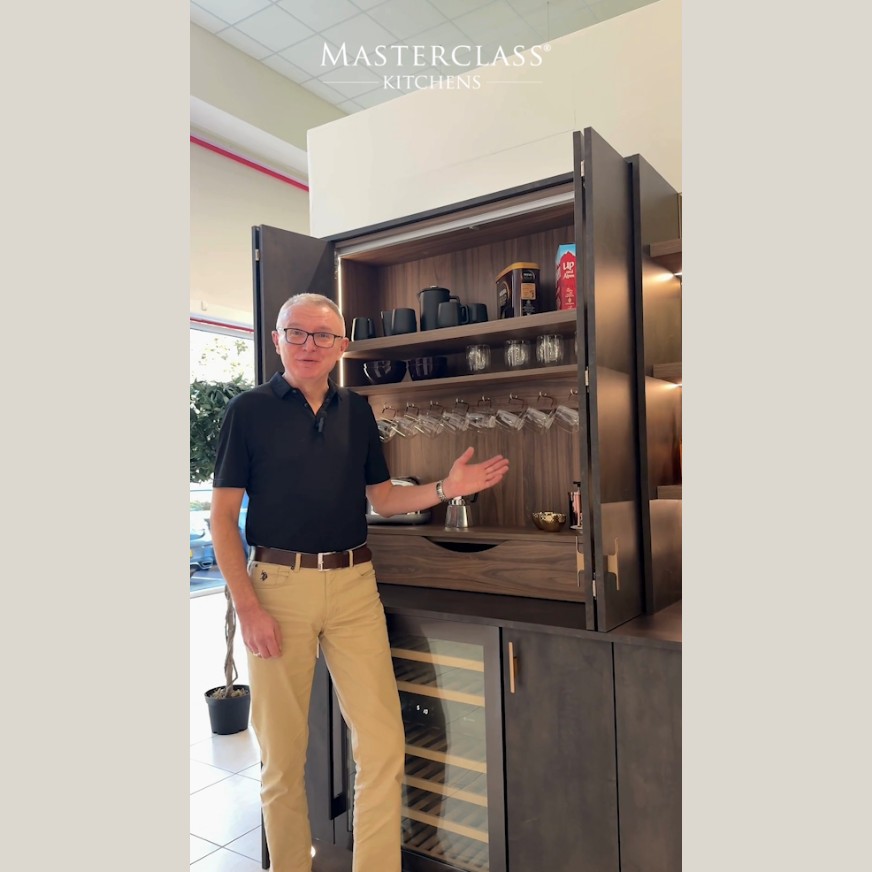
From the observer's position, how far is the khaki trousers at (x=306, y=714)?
194cm

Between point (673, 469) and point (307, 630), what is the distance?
4.01 ft

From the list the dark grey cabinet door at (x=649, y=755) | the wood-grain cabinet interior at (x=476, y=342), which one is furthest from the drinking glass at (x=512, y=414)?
the dark grey cabinet door at (x=649, y=755)

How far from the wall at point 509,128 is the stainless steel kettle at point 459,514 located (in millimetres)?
1265

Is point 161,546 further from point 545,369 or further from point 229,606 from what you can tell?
point 229,606

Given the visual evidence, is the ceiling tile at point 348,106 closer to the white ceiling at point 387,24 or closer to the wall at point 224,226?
the white ceiling at point 387,24

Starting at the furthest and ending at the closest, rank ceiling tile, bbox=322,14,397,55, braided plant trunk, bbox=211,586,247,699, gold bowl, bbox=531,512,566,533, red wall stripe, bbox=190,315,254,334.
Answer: red wall stripe, bbox=190,315,254,334, ceiling tile, bbox=322,14,397,55, braided plant trunk, bbox=211,586,247,699, gold bowl, bbox=531,512,566,533

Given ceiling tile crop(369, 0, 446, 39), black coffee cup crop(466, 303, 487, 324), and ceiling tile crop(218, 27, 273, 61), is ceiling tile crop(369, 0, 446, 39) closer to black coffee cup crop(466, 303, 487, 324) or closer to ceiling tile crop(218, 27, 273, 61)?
ceiling tile crop(218, 27, 273, 61)

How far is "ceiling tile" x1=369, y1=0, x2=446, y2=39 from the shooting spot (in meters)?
3.91

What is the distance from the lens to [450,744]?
6.97 feet

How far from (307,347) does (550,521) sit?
3.16ft

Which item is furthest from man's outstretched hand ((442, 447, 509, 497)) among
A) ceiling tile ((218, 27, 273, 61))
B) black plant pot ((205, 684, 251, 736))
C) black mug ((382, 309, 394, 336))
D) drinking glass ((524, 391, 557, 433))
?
ceiling tile ((218, 27, 273, 61))

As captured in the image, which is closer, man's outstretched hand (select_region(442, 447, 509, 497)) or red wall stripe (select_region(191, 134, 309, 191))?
man's outstretched hand (select_region(442, 447, 509, 497))

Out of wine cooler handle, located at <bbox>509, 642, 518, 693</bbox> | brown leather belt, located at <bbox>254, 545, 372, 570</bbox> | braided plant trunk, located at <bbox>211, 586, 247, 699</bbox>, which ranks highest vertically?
brown leather belt, located at <bbox>254, 545, 372, 570</bbox>

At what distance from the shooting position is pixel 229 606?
313cm
